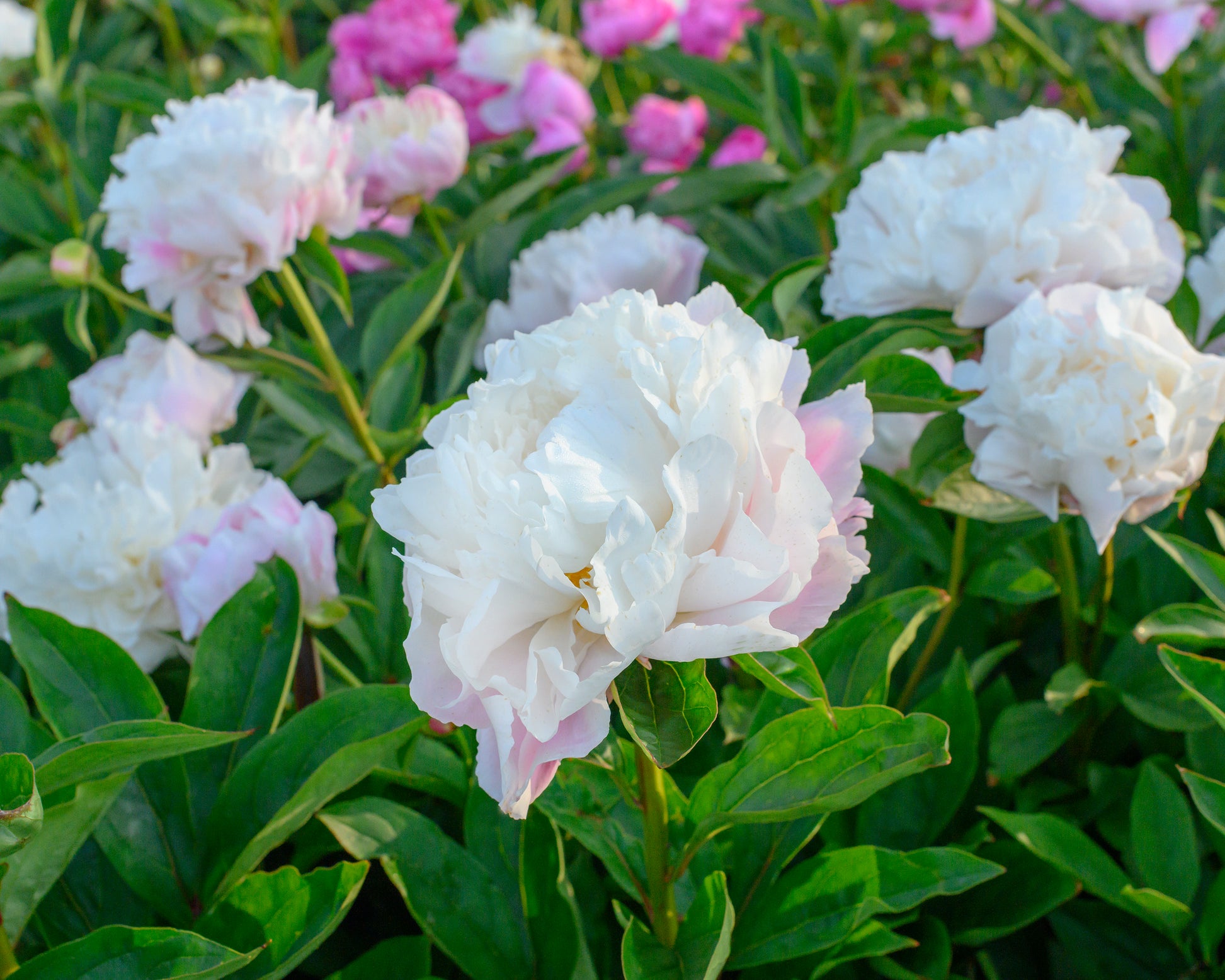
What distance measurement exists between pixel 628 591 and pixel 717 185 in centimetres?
94

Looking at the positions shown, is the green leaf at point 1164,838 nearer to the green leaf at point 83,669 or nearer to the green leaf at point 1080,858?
the green leaf at point 1080,858

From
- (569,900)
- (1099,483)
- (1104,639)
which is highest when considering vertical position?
(1099,483)

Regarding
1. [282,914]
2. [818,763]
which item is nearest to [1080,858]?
[818,763]

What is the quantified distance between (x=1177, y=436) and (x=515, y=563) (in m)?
0.45

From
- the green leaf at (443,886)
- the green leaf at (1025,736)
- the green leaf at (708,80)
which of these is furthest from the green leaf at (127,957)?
the green leaf at (708,80)

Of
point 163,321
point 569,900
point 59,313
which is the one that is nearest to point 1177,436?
point 569,900

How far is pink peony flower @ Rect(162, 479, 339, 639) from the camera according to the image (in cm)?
77

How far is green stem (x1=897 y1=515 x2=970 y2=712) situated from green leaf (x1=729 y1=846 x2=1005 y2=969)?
21 cm

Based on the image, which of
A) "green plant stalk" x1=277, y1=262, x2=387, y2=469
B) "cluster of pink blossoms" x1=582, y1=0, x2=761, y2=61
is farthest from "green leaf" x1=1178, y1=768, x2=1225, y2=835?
"cluster of pink blossoms" x1=582, y1=0, x2=761, y2=61

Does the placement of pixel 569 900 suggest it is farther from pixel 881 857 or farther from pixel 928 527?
pixel 928 527

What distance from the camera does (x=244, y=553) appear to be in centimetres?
77

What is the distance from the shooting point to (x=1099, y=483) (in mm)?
664

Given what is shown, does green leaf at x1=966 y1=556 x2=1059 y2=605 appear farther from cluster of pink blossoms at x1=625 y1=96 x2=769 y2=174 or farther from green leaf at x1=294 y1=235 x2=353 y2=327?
cluster of pink blossoms at x1=625 y1=96 x2=769 y2=174

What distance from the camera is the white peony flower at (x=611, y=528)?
0.43 metres
